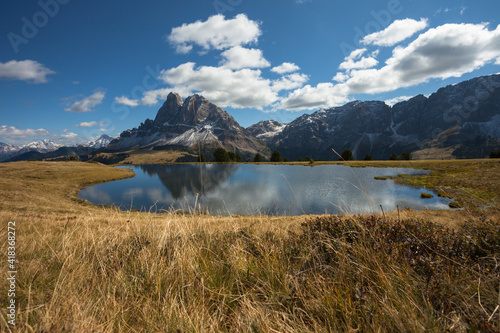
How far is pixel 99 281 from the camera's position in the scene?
3.08 metres

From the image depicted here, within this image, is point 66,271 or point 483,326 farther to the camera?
point 66,271

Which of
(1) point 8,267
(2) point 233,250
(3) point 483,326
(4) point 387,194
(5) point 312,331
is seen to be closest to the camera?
(3) point 483,326

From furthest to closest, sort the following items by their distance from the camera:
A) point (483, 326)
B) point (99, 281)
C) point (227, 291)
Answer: point (99, 281)
point (227, 291)
point (483, 326)

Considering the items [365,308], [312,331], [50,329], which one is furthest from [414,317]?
[50,329]

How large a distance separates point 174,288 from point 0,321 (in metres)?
1.69

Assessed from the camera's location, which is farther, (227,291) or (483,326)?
(227,291)

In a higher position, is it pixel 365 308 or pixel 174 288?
pixel 365 308

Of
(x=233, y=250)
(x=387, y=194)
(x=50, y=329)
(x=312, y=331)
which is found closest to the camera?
(x=50, y=329)

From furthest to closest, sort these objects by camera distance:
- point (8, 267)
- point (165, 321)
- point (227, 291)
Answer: point (8, 267)
point (227, 291)
point (165, 321)

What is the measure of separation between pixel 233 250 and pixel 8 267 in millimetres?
3715

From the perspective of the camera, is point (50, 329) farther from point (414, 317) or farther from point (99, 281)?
point (414, 317)

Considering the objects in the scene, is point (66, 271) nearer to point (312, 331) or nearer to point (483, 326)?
point (312, 331)

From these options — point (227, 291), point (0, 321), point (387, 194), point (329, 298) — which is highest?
point (0, 321)

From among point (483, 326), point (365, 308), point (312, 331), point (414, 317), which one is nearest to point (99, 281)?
point (312, 331)
